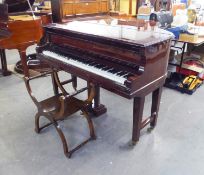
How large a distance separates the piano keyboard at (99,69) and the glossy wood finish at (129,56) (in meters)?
0.03

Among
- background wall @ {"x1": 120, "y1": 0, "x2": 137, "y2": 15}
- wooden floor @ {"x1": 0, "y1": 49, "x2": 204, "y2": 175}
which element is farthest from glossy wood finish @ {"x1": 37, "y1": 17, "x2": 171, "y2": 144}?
background wall @ {"x1": 120, "y1": 0, "x2": 137, "y2": 15}

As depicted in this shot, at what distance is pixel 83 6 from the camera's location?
2.89 m

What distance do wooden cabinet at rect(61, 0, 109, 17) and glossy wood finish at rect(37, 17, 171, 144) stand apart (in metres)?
0.69

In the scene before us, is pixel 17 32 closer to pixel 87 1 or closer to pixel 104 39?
pixel 87 1

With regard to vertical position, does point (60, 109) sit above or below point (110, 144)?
above

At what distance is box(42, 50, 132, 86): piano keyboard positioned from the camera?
1.67m

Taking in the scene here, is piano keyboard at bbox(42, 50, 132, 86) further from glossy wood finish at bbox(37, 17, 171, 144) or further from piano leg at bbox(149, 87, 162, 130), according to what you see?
piano leg at bbox(149, 87, 162, 130)

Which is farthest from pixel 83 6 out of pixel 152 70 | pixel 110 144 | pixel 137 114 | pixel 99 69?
pixel 110 144

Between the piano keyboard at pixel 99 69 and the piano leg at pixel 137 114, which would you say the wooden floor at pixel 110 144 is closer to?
the piano leg at pixel 137 114

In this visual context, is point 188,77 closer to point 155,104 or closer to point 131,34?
point 155,104

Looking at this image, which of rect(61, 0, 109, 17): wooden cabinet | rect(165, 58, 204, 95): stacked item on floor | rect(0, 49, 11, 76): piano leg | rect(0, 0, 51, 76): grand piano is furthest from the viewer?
rect(0, 49, 11, 76): piano leg

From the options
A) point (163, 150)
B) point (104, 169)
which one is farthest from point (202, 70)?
point (104, 169)

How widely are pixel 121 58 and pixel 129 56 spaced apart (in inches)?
3.3

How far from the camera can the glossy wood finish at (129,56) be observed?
161cm
